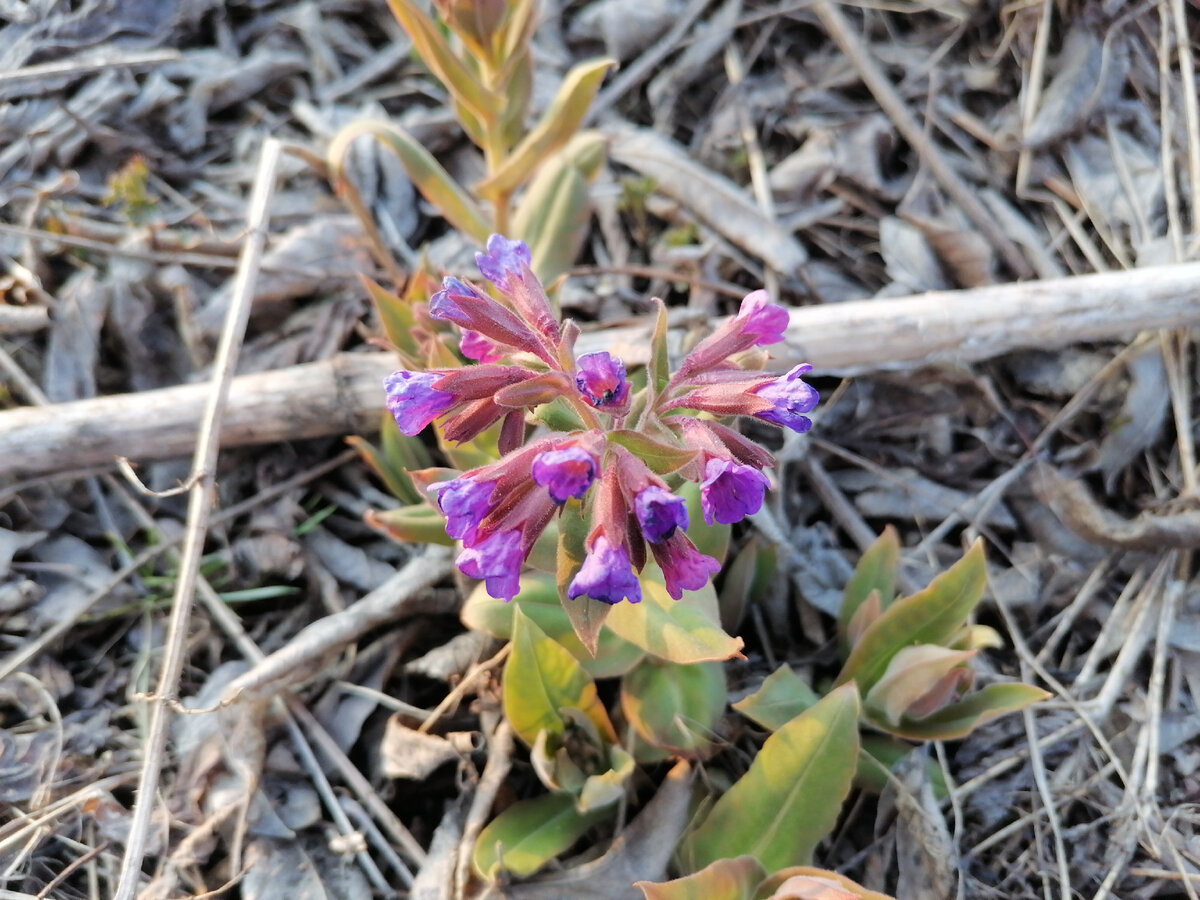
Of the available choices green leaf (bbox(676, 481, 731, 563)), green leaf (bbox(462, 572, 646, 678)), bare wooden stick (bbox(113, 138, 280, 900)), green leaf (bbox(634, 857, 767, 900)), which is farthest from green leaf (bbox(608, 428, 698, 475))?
bare wooden stick (bbox(113, 138, 280, 900))

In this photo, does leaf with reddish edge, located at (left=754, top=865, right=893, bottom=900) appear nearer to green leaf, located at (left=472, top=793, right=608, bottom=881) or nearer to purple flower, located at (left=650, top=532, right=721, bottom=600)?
green leaf, located at (left=472, top=793, right=608, bottom=881)

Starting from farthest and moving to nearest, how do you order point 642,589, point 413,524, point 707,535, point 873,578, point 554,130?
point 554,130
point 873,578
point 413,524
point 707,535
point 642,589

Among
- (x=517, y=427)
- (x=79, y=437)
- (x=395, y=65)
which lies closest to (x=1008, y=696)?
(x=517, y=427)

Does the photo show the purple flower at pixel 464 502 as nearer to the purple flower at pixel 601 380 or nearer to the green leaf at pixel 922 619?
the purple flower at pixel 601 380

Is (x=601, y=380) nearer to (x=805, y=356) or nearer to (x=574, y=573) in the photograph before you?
(x=574, y=573)

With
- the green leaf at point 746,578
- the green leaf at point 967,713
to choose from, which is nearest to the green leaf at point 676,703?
the green leaf at point 746,578

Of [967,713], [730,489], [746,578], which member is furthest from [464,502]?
[967,713]
